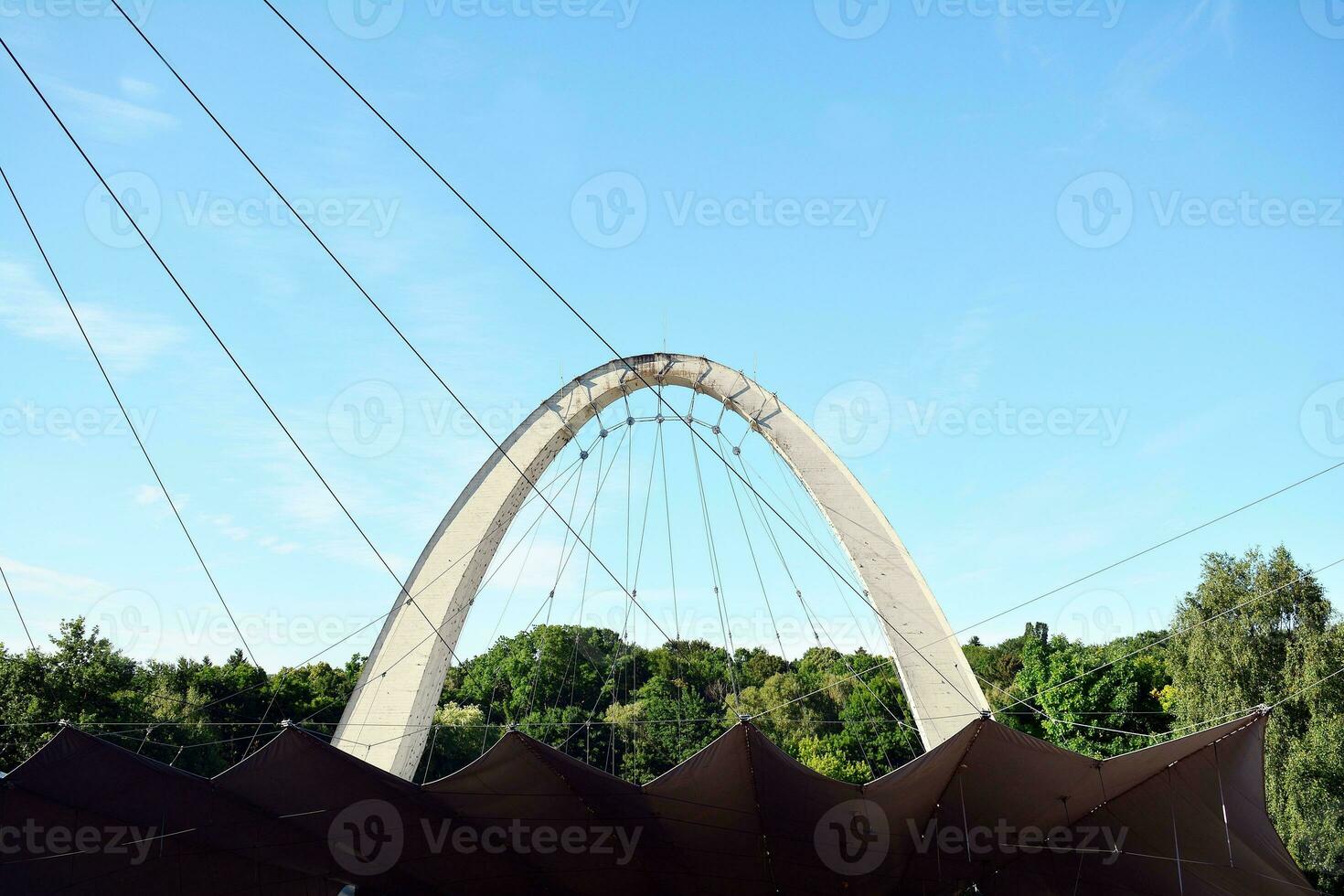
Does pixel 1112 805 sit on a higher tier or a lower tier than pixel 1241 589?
lower

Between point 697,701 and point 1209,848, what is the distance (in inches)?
1663

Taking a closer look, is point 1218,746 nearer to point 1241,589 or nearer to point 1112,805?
point 1112,805

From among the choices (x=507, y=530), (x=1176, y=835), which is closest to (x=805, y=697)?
(x=507, y=530)

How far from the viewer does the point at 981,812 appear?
13.1 metres

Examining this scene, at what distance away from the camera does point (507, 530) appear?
20.5 metres

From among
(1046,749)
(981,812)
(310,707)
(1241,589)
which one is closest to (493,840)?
(981,812)

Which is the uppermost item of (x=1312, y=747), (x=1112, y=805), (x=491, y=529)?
(x=491, y=529)

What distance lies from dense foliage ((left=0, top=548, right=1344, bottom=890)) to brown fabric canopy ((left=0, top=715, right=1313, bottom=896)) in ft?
4.85

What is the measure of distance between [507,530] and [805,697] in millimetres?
8277

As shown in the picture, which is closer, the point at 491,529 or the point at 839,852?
the point at 839,852

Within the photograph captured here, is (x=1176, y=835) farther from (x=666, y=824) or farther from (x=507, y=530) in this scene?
(x=507, y=530)

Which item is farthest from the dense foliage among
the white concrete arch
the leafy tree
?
the white concrete arch

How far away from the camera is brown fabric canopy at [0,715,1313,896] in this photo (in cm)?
1205

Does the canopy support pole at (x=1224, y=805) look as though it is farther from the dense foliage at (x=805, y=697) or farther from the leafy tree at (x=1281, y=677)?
the leafy tree at (x=1281, y=677)
